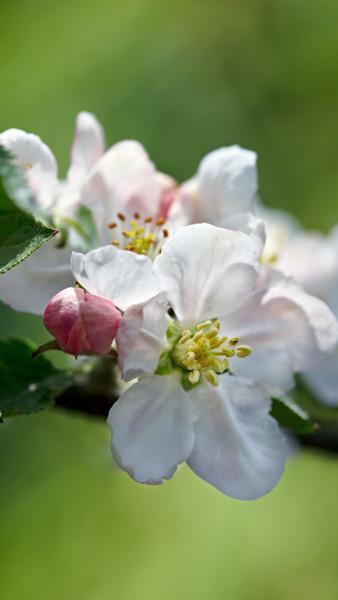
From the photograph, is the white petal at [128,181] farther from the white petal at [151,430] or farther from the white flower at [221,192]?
the white petal at [151,430]

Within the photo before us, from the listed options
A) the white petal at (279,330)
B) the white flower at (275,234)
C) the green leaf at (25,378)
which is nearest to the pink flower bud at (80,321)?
the green leaf at (25,378)

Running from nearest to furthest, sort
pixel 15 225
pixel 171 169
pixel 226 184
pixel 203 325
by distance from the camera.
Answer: pixel 15 225, pixel 203 325, pixel 226 184, pixel 171 169

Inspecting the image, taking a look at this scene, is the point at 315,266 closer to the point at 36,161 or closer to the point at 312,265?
the point at 312,265

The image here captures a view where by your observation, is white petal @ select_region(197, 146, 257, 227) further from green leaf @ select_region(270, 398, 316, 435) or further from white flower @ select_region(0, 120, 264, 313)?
green leaf @ select_region(270, 398, 316, 435)

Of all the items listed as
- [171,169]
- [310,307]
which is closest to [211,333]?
[310,307]

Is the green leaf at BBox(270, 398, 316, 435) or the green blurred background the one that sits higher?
the green leaf at BBox(270, 398, 316, 435)

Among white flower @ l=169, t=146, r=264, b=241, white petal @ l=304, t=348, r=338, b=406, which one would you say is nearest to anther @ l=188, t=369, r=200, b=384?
white flower @ l=169, t=146, r=264, b=241
